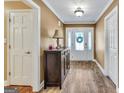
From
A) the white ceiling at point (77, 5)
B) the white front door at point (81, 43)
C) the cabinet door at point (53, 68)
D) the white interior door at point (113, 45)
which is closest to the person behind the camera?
the white interior door at point (113, 45)

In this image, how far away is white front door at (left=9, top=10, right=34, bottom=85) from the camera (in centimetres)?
470

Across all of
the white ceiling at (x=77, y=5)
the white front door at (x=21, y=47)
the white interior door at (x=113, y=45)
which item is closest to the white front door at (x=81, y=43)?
the white ceiling at (x=77, y=5)

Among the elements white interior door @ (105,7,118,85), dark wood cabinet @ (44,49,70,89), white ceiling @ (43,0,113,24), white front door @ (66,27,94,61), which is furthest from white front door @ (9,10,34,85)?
white front door @ (66,27,94,61)

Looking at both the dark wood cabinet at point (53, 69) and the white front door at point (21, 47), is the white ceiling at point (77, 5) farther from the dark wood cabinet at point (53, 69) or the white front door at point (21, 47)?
the dark wood cabinet at point (53, 69)

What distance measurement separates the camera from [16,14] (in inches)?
189

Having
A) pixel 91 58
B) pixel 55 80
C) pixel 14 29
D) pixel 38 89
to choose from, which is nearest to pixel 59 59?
pixel 55 80

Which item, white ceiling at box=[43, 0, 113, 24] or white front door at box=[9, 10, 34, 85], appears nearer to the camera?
white front door at box=[9, 10, 34, 85]

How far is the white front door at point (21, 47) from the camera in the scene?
15.4 ft

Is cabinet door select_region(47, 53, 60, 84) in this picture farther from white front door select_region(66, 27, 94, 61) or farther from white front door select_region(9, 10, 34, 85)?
white front door select_region(66, 27, 94, 61)

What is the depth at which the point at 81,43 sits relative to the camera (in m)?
11.2

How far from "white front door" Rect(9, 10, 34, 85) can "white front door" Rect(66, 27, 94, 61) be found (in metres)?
6.54

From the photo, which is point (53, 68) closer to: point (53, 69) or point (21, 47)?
point (53, 69)

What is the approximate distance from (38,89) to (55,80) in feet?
2.04

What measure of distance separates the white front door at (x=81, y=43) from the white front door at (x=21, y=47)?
654cm
